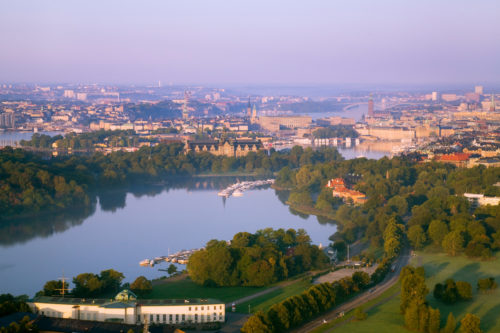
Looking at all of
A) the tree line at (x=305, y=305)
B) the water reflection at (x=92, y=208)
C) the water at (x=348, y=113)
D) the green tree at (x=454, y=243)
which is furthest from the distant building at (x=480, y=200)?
the water at (x=348, y=113)

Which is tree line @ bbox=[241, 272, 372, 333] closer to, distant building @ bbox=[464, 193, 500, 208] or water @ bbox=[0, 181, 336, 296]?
water @ bbox=[0, 181, 336, 296]

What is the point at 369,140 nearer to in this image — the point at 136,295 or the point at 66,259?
the point at 66,259

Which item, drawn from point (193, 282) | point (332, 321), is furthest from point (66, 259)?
point (332, 321)

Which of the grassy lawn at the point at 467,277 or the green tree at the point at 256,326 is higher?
the green tree at the point at 256,326

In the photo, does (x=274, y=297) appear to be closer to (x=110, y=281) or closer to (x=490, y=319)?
(x=110, y=281)

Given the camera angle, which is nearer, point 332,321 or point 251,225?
point 332,321

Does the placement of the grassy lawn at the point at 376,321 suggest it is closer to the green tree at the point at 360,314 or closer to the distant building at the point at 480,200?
the green tree at the point at 360,314

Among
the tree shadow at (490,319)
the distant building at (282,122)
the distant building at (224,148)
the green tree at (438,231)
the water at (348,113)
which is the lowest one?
the water at (348,113)
